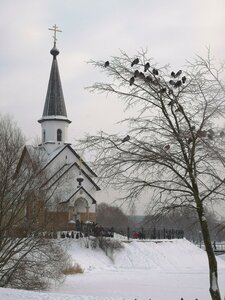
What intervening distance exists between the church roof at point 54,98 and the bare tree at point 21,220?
27.3 meters

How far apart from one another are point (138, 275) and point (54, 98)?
1067 inches

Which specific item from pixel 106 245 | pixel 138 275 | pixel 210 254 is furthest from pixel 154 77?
pixel 106 245

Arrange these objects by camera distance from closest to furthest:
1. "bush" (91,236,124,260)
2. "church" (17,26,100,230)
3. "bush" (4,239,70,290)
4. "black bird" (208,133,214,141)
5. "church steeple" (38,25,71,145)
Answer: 1. "black bird" (208,133,214,141)
2. "bush" (4,239,70,290)
3. "bush" (91,236,124,260)
4. "church" (17,26,100,230)
5. "church steeple" (38,25,71,145)

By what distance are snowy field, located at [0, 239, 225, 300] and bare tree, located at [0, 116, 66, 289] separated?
1512mm

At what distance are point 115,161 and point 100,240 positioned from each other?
2697 centimetres

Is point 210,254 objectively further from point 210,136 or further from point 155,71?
point 155,71

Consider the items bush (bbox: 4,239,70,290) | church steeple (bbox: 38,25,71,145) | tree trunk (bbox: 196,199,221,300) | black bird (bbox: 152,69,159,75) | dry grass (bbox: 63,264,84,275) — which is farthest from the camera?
church steeple (bbox: 38,25,71,145)

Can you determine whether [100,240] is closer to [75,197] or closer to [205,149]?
[75,197]

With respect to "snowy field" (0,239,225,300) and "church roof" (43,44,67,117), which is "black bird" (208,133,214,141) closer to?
"snowy field" (0,239,225,300)

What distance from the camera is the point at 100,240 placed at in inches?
1412

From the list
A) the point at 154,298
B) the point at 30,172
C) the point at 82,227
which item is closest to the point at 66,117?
the point at 82,227

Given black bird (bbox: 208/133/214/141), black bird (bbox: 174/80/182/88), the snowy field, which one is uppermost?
black bird (bbox: 174/80/182/88)

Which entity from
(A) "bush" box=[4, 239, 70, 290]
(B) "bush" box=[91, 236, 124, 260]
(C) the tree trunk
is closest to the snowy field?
(B) "bush" box=[91, 236, 124, 260]

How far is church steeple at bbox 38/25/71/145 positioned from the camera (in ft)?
166
